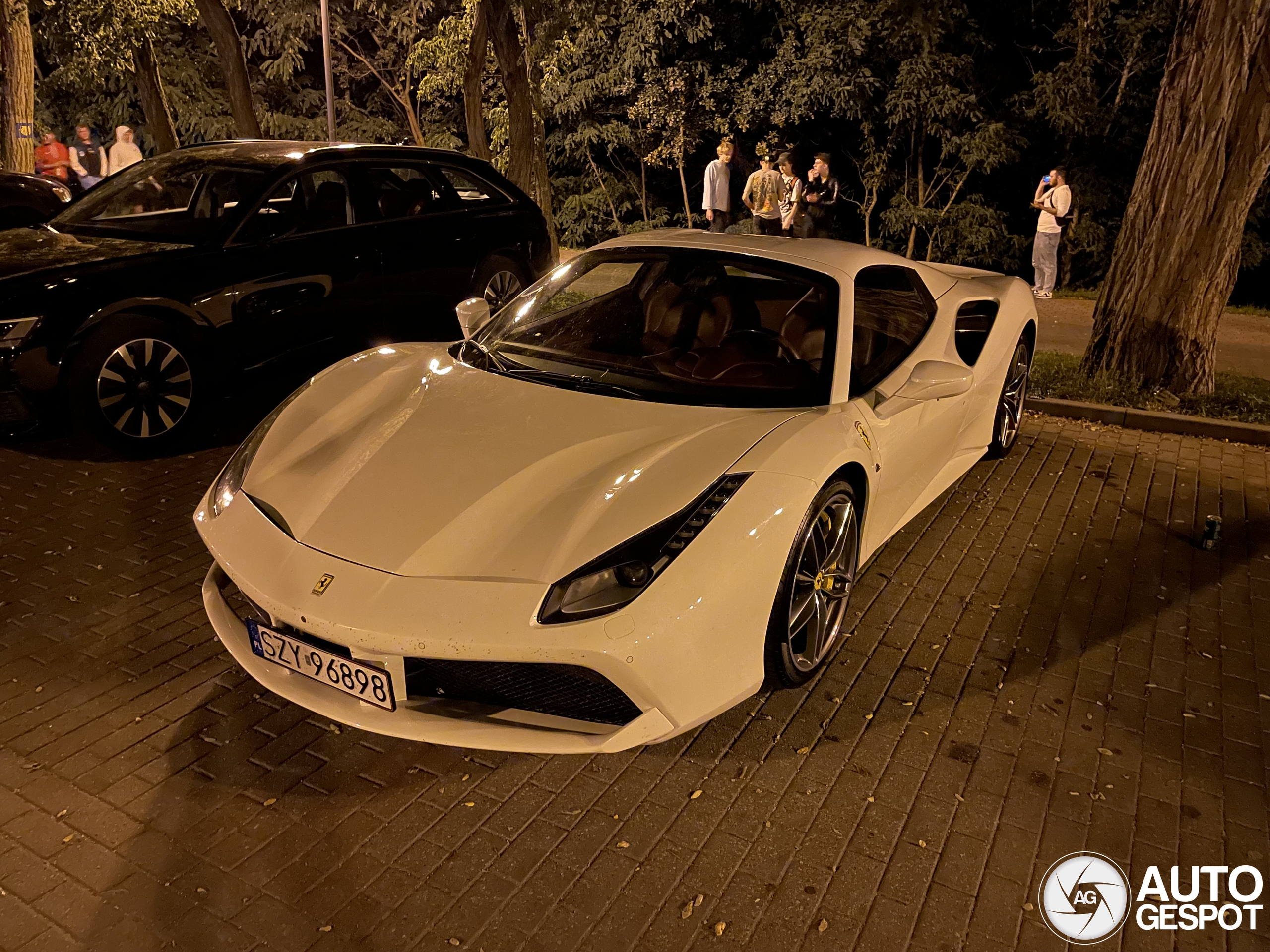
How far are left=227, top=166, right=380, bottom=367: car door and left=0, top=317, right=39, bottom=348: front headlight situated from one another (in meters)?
1.07

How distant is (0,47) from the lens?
43.3 ft

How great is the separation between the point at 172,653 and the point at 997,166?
15.2m

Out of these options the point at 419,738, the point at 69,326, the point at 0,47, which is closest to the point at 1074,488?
the point at 419,738

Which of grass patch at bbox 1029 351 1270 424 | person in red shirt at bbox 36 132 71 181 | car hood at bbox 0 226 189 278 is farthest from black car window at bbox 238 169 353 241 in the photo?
person in red shirt at bbox 36 132 71 181

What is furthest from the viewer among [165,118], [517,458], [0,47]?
[165,118]

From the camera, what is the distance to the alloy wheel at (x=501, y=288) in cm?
761

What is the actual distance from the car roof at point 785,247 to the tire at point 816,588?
1.05 m

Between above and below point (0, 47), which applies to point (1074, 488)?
below

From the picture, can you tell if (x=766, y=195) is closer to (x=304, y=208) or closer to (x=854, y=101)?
(x=854, y=101)

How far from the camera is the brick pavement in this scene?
251cm

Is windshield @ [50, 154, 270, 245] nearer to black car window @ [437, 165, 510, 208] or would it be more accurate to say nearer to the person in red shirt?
black car window @ [437, 165, 510, 208]

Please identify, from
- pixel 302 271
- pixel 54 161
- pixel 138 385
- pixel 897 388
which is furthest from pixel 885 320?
pixel 54 161

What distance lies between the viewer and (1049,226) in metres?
11.4

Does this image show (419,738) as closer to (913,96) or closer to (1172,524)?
(1172,524)
